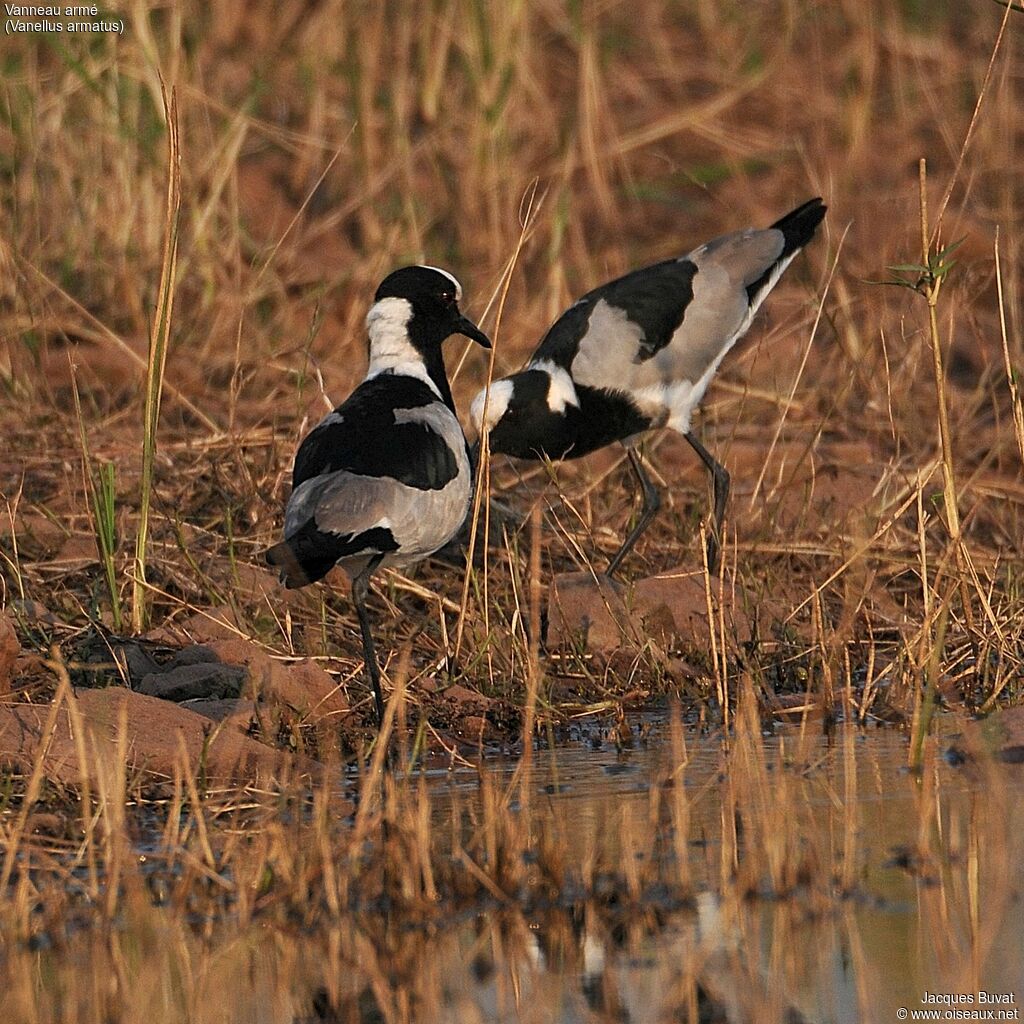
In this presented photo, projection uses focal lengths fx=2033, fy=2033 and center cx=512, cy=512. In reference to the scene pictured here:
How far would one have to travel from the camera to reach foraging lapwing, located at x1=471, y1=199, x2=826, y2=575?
265 inches

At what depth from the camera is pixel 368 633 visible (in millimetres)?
5449

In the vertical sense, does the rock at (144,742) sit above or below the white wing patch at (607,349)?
below

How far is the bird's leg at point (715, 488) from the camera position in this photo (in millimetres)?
6205

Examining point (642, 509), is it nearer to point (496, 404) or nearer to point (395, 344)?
point (496, 404)

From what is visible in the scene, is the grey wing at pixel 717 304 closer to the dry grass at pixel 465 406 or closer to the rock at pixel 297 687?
the dry grass at pixel 465 406

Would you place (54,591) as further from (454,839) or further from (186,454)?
(454,839)

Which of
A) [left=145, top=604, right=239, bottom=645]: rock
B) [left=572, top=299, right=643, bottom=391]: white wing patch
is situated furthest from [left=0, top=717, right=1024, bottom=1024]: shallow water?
[left=572, top=299, right=643, bottom=391]: white wing patch

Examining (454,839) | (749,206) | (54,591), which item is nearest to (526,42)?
(749,206)

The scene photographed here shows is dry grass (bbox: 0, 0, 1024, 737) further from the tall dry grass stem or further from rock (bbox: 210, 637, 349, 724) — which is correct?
rock (bbox: 210, 637, 349, 724)

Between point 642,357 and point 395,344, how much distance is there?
1117 mm

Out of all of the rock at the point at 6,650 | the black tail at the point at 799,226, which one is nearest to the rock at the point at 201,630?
the rock at the point at 6,650

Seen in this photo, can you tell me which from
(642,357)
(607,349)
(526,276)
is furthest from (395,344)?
(526,276)

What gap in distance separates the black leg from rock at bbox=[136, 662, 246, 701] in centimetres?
33

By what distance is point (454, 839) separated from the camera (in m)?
3.92
